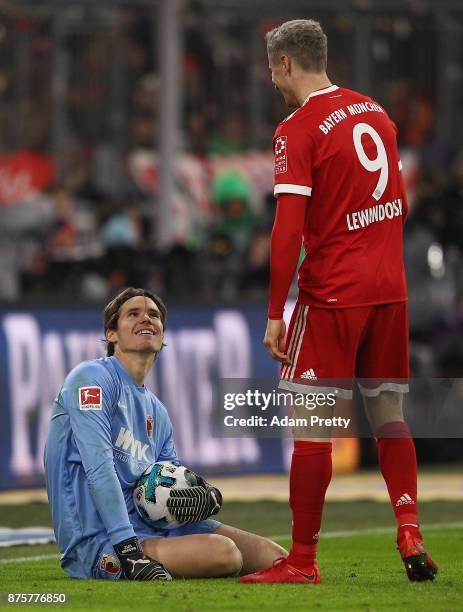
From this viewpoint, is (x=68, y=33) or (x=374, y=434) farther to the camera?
(x=68, y=33)

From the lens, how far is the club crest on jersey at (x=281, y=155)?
695 centimetres

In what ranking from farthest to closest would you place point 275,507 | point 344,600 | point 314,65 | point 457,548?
point 275,507 < point 457,548 < point 314,65 < point 344,600

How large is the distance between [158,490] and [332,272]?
115 cm

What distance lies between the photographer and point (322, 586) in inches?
277

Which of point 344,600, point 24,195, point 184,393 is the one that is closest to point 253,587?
point 344,600

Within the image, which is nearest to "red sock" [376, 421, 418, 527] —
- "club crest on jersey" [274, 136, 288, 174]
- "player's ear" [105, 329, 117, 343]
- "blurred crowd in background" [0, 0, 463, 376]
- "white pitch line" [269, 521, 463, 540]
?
"club crest on jersey" [274, 136, 288, 174]

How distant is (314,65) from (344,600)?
2117mm

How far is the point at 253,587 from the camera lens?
7.00m

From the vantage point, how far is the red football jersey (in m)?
6.98

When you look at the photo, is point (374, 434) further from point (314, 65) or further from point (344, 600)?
point (314, 65)

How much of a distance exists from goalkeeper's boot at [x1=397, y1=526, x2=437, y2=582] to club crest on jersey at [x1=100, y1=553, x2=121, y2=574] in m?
1.15

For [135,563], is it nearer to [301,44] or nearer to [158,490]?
[158,490]

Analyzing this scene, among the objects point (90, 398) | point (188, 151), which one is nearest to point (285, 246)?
point (90, 398)

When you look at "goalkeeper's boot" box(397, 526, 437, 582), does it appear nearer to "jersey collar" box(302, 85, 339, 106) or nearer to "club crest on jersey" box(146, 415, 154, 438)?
"club crest on jersey" box(146, 415, 154, 438)
